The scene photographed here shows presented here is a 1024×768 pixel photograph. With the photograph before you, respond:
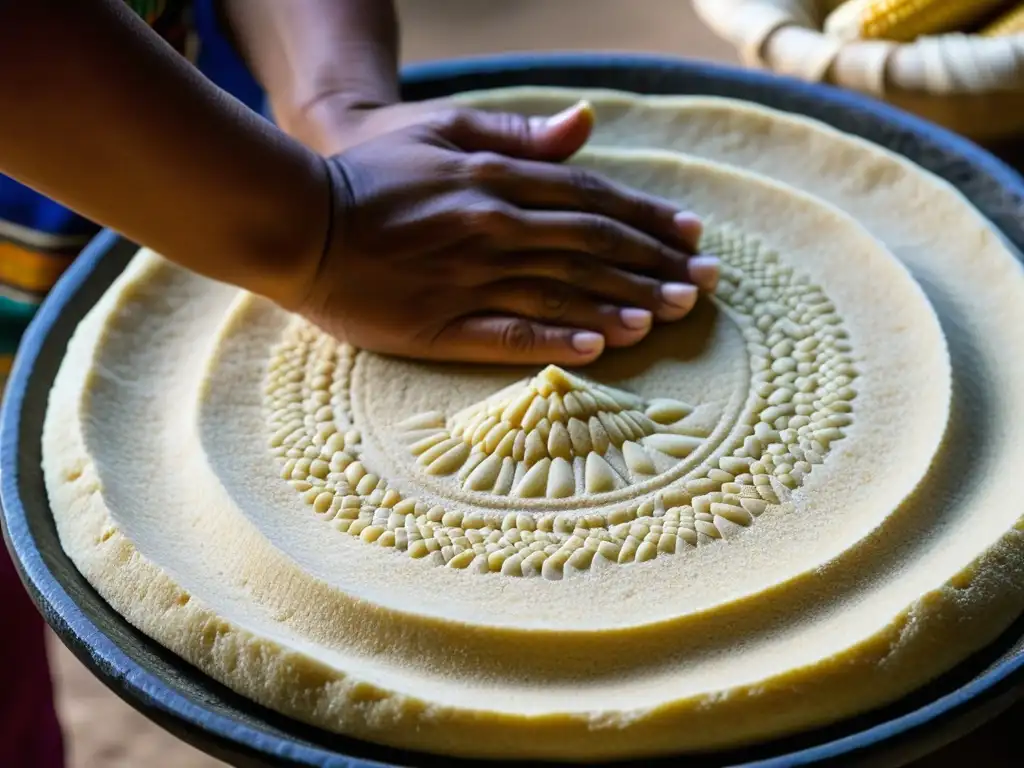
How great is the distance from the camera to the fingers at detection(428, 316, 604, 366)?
2.72ft

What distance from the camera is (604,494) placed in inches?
29.1

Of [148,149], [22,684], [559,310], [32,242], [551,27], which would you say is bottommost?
[22,684]

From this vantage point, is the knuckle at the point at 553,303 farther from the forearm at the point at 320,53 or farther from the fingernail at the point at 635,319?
the forearm at the point at 320,53

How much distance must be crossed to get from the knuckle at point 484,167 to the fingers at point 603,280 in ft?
0.21

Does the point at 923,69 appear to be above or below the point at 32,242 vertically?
above

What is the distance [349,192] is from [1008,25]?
921 millimetres

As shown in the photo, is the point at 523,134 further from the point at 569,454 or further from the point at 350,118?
the point at 569,454

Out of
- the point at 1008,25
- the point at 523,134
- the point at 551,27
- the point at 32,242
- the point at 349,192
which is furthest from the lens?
the point at 551,27

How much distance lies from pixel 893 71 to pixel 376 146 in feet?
2.06

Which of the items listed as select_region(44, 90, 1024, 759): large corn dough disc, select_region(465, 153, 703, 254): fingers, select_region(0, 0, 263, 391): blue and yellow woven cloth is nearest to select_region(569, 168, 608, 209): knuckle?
select_region(465, 153, 703, 254): fingers

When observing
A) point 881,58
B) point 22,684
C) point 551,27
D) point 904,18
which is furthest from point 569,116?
point 551,27

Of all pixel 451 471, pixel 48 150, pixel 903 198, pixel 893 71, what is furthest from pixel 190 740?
pixel 893 71

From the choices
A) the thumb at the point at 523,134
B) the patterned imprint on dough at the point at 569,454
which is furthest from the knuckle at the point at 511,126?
the patterned imprint on dough at the point at 569,454

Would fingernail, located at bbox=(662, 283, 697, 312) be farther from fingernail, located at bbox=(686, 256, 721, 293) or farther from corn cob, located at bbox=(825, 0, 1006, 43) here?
corn cob, located at bbox=(825, 0, 1006, 43)
